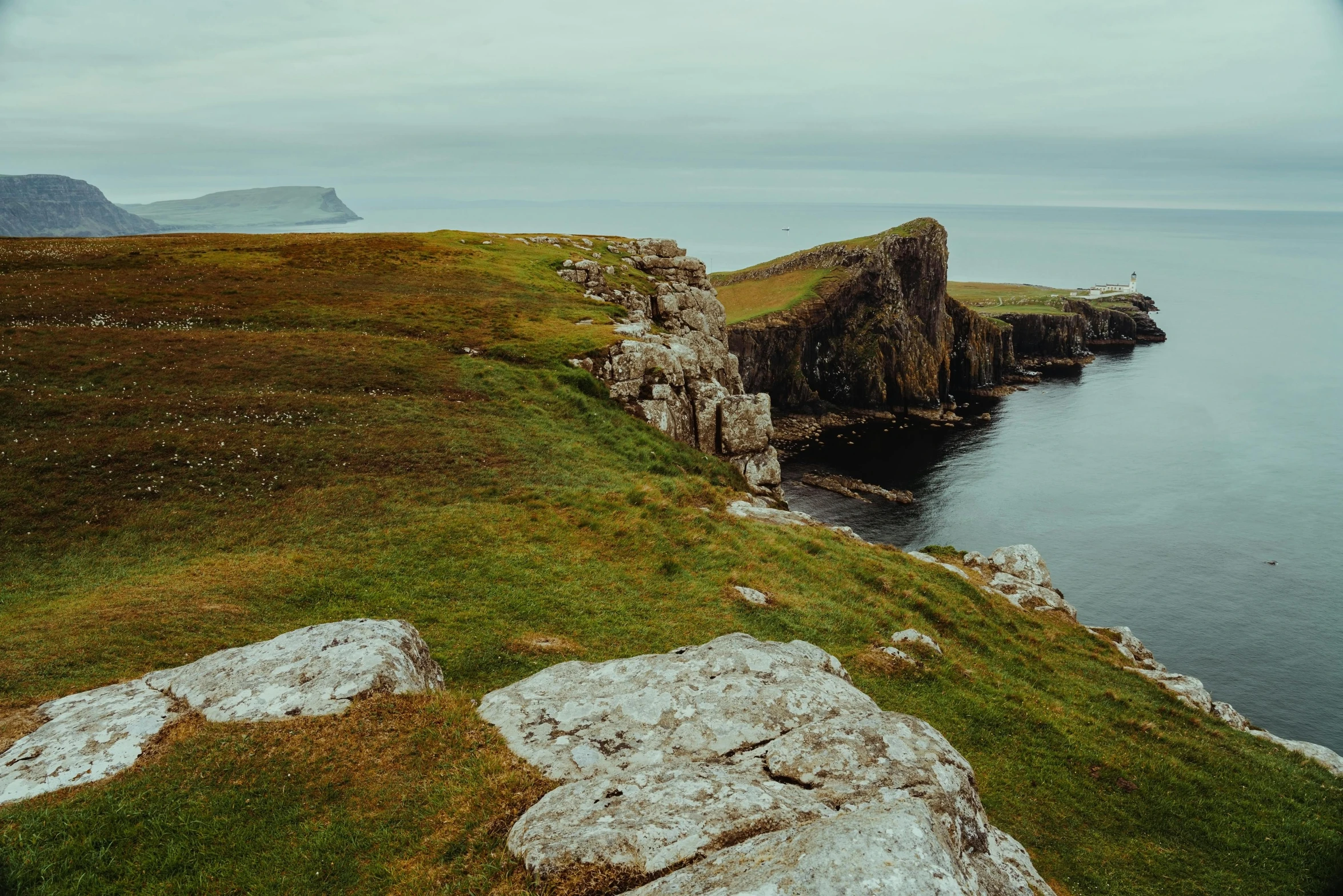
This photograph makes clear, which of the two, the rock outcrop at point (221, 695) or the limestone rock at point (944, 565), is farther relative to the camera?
the limestone rock at point (944, 565)

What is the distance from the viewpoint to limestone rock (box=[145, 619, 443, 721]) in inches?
607

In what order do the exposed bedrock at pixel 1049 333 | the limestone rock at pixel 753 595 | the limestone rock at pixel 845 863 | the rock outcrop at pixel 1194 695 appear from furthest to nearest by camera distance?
the exposed bedrock at pixel 1049 333 → the rock outcrop at pixel 1194 695 → the limestone rock at pixel 753 595 → the limestone rock at pixel 845 863

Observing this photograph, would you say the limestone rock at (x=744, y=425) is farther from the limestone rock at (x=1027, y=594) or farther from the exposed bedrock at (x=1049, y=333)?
the exposed bedrock at (x=1049, y=333)

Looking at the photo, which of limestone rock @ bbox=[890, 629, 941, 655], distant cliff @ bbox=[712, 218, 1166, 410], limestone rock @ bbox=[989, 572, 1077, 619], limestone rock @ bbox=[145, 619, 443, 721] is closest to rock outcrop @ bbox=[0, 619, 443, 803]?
limestone rock @ bbox=[145, 619, 443, 721]

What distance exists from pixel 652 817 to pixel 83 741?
41.0ft

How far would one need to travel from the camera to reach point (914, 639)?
2930 cm

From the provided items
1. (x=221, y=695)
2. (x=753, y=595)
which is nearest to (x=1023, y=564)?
(x=753, y=595)

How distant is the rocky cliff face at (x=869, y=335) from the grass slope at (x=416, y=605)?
97127mm

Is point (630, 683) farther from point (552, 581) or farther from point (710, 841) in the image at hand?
point (552, 581)

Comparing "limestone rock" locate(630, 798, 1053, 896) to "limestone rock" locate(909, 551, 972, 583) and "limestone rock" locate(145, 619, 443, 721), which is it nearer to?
"limestone rock" locate(145, 619, 443, 721)

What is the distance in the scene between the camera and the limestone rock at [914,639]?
29.2m

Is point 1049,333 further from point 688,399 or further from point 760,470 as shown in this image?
point 688,399

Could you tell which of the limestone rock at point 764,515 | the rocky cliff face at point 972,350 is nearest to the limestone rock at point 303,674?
the limestone rock at point 764,515

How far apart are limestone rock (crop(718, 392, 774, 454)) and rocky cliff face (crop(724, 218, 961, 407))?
3364 inches
